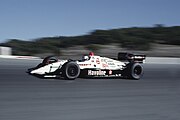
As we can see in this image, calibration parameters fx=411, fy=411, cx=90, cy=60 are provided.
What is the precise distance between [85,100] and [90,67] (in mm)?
3519

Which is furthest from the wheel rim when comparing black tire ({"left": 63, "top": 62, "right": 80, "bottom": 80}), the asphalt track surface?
black tire ({"left": 63, "top": 62, "right": 80, "bottom": 80})

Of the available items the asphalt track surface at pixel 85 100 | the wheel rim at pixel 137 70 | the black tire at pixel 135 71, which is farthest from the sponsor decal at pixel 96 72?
the wheel rim at pixel 137 70

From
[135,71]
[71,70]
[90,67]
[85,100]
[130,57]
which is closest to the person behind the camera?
[85,100]

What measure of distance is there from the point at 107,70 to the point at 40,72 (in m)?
2.05

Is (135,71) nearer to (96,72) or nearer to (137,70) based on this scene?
(137,70)

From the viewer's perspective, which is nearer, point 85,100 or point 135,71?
point 85,100

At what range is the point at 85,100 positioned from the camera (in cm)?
803

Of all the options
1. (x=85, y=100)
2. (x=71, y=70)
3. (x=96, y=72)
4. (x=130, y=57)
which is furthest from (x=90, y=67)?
(x=85, y=100)

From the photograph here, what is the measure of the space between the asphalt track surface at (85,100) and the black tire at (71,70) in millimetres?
169

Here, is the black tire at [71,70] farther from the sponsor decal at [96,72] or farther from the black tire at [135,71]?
the black tire at [135,71]

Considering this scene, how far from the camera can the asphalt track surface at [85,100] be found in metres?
6.57

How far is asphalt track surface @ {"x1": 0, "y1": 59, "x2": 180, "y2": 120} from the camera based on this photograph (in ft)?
21.6

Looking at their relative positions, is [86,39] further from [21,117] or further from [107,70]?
[21,117]

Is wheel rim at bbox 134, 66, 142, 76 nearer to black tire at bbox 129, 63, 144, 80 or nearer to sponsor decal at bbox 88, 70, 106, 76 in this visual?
black tire at bbox 129, 63, 144, 80
